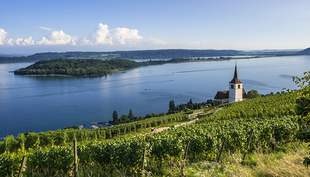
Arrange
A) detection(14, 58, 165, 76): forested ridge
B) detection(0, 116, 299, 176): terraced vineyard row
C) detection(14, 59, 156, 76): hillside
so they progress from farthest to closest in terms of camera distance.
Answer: detection(14, 58, 165, 76): forested ridge → detection(14, 59, 156, 76): hillside → detection(0, 116, 299, 176): terraced vineyard row

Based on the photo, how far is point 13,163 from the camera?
6.52 meters

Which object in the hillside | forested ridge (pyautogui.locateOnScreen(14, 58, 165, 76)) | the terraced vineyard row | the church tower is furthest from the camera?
forested ridge (pyautogui.locateOnScreen(14, 58, 165, 76))

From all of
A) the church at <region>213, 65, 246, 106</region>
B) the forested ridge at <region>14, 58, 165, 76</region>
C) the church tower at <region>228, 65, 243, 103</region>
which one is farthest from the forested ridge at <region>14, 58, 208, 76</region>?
the church tower at <region>228, 65, 243, 103</region>

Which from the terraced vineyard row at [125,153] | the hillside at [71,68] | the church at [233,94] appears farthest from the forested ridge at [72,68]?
the terraced vineyard row at [125,153]

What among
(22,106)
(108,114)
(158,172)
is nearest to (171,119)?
(108,114)

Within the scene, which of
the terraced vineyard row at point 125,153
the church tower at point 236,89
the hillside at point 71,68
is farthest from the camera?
the hillside at point 71,68

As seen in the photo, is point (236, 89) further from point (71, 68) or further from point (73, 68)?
point (71, 68)

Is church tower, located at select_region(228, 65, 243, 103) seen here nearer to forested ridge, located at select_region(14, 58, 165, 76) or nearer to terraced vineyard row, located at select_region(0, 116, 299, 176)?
terraced vineyard row, located at select_region(0, 116, 299, 176)

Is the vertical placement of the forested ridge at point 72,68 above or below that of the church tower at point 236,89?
above

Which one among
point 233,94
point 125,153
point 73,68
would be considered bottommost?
point 233,94

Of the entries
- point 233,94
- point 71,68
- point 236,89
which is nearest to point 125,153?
point 236,89

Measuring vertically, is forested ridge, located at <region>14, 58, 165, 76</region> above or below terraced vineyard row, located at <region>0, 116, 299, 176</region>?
above

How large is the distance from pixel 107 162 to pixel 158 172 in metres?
2.01

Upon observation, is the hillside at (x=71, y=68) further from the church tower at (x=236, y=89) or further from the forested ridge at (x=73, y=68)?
the church tower at (x=236, y=89)
